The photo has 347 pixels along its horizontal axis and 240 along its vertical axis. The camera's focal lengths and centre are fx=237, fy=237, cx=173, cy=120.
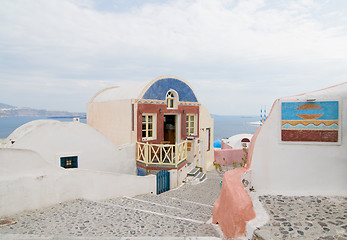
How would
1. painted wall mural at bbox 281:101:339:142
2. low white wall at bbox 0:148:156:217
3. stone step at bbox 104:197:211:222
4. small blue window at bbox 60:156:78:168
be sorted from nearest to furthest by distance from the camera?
painted wall mural at bbox 281:101:339:142 < low white wall at bbox 0:148:156:217 < stone step at bbox 104:197:211:222 < small blue window at bbox 60:156:78:168

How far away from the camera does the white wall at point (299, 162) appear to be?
5.52 meters

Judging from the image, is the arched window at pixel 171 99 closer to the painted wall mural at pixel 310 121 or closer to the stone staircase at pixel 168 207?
the stone staircase at pixel 168 207

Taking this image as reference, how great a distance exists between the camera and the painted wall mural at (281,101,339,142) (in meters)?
5.48

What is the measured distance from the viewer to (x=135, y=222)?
18.9ft

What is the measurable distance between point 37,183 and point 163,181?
589 centimetres

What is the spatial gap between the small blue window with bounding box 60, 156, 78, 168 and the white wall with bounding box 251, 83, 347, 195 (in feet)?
24.6

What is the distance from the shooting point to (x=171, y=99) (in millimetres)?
14500

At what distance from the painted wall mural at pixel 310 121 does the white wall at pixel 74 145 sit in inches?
317

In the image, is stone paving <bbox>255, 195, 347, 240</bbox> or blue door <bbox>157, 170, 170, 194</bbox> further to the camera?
blue door <bbox>157, 170, 170, 194</bbox>

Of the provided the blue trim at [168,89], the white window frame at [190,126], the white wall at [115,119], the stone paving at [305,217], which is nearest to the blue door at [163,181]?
the white wall at [115,119]

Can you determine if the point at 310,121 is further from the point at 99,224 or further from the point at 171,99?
the point at 171,99

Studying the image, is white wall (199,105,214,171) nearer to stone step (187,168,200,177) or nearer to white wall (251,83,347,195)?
stone step (187,168,200,177)

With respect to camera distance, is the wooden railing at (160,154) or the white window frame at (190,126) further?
the white window frame at (190,126)

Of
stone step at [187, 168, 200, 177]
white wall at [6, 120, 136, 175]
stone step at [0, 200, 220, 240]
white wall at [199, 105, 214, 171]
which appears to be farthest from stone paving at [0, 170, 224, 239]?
white wall at [199, 105, 214, 171]
